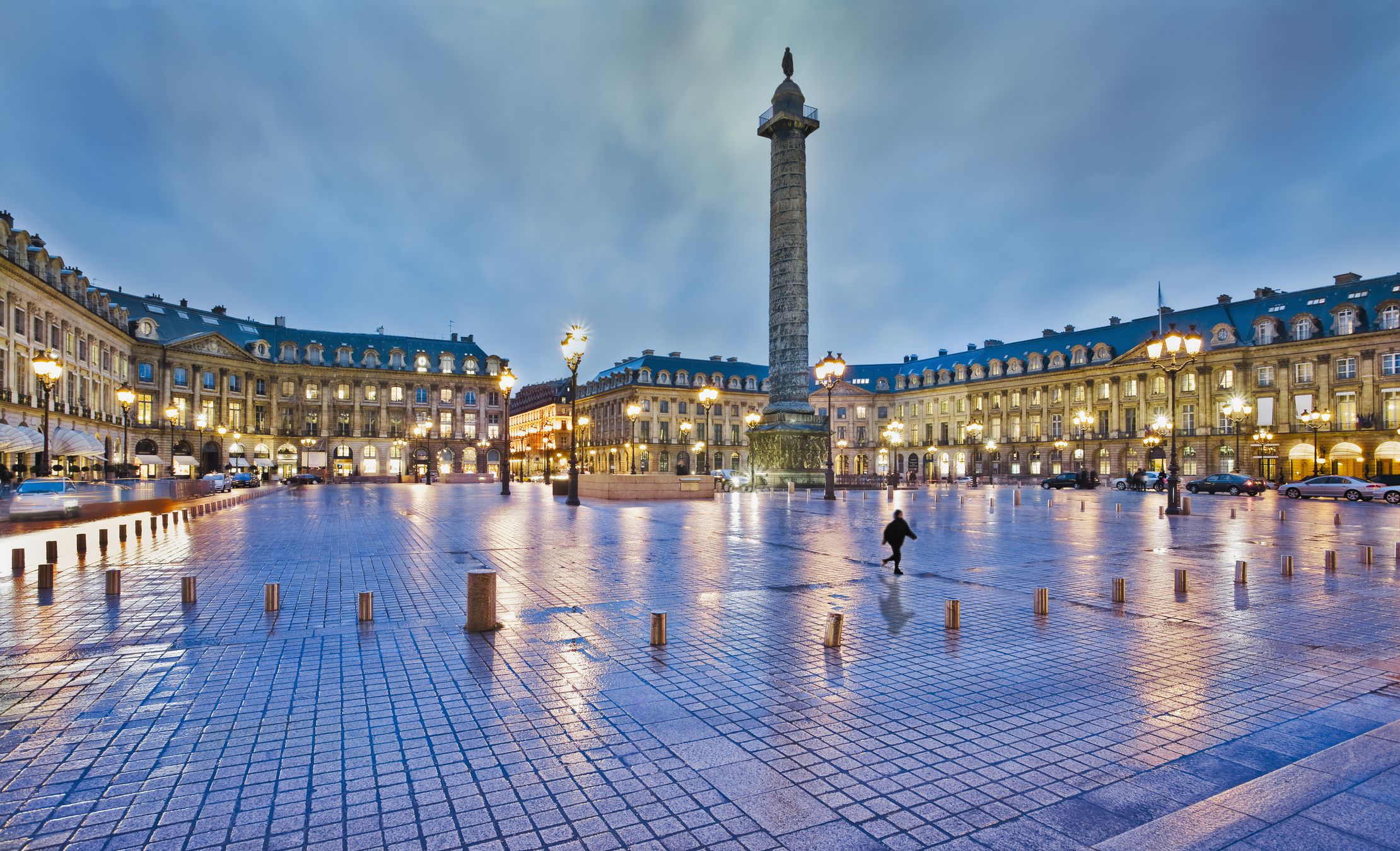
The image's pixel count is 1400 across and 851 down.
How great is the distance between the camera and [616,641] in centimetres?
777

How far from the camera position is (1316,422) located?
56.3 meters

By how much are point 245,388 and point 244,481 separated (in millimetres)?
25386

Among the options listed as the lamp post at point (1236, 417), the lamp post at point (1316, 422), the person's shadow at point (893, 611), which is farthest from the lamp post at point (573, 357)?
the lamp post at point (1236, 417)

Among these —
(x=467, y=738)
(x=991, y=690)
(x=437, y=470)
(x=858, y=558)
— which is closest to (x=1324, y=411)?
(x=858, y=558)

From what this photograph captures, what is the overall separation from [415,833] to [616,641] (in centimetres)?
400

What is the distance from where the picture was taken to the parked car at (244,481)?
2160 inches

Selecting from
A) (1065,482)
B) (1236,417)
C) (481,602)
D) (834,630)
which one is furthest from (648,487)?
(1236,417)

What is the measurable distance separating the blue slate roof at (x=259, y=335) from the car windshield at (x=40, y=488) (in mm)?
48613

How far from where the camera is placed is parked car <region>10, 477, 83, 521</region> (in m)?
22.0

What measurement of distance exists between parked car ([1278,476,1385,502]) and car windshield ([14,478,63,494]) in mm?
57504

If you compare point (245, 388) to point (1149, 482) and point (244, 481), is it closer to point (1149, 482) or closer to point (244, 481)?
point (244, 481)

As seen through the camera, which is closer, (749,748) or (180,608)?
(749,748)

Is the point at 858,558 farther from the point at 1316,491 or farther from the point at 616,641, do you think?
the point at 1316,491

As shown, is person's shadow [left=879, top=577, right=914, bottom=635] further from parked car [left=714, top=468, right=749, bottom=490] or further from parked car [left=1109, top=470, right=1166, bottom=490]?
parked car [left=1109, top=470, right=1166, bottom=490]
